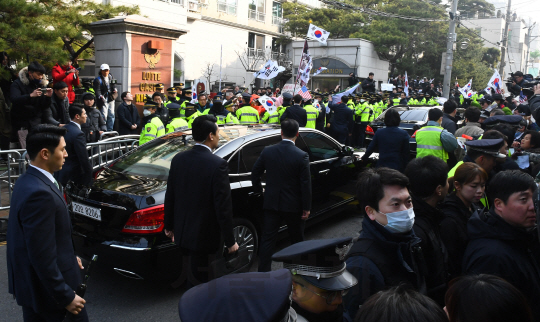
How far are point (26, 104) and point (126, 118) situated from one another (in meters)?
2.49

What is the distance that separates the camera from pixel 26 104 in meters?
7.14

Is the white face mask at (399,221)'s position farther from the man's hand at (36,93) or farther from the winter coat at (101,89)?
the winter coat at (101,89)

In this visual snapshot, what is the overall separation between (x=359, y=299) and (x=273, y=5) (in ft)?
134

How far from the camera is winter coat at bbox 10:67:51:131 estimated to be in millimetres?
7137

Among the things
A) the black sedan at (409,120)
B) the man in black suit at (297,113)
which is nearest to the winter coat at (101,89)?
the man in black suit at (297,113)

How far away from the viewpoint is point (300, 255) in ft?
5.68

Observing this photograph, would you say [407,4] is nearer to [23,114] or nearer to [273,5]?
[273,5]

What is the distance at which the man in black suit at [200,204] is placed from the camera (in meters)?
3.53

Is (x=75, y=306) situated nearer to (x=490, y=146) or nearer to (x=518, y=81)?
(x=490, y=146)

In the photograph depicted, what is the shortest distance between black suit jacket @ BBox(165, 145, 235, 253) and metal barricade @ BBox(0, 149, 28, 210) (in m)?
3.77

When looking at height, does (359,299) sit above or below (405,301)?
below

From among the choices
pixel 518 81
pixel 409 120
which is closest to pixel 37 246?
pixel 518 81

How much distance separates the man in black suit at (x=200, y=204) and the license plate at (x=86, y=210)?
885 millimetres

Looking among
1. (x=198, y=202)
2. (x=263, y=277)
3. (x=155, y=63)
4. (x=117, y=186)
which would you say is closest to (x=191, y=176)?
(x=198, y=202)
